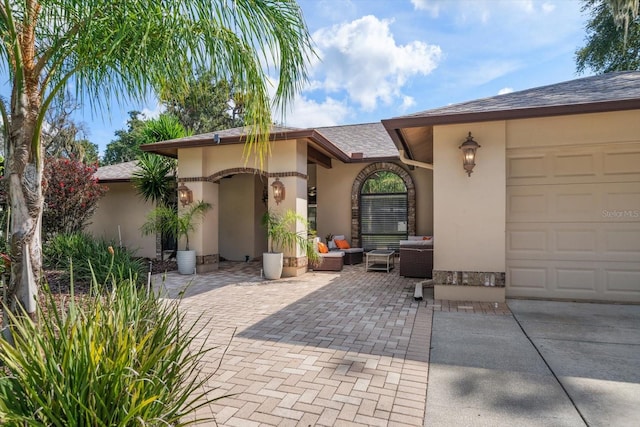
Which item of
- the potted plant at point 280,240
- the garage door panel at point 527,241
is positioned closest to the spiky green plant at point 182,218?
the potted plant at point 280,240

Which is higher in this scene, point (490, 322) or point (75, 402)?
point (75, 402)

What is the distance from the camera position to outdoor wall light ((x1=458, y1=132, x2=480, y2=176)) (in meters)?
6.17

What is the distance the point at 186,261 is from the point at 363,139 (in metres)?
8.30

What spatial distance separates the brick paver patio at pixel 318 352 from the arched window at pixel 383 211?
464 cm

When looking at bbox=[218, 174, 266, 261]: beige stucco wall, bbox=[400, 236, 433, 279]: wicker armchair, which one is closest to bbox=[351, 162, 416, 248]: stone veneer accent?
bbox=[400, 236, 433, 279]: wicker armchair

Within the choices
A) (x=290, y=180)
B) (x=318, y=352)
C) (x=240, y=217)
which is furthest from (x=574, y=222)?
(x=240, y=217)

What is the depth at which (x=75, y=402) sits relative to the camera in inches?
70.4

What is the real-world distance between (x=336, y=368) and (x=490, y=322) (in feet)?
9.21

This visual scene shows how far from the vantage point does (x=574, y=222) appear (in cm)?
632

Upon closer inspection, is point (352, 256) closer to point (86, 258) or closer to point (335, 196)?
point (335, 196)


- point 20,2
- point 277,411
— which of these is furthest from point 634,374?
point 20,2

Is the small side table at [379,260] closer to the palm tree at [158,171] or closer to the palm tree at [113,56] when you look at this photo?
the palm tree at [158,171]

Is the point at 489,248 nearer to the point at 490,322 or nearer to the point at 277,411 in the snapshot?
the point at 490,322

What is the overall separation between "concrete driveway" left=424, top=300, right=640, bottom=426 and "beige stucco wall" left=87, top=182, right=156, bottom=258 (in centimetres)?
1196
